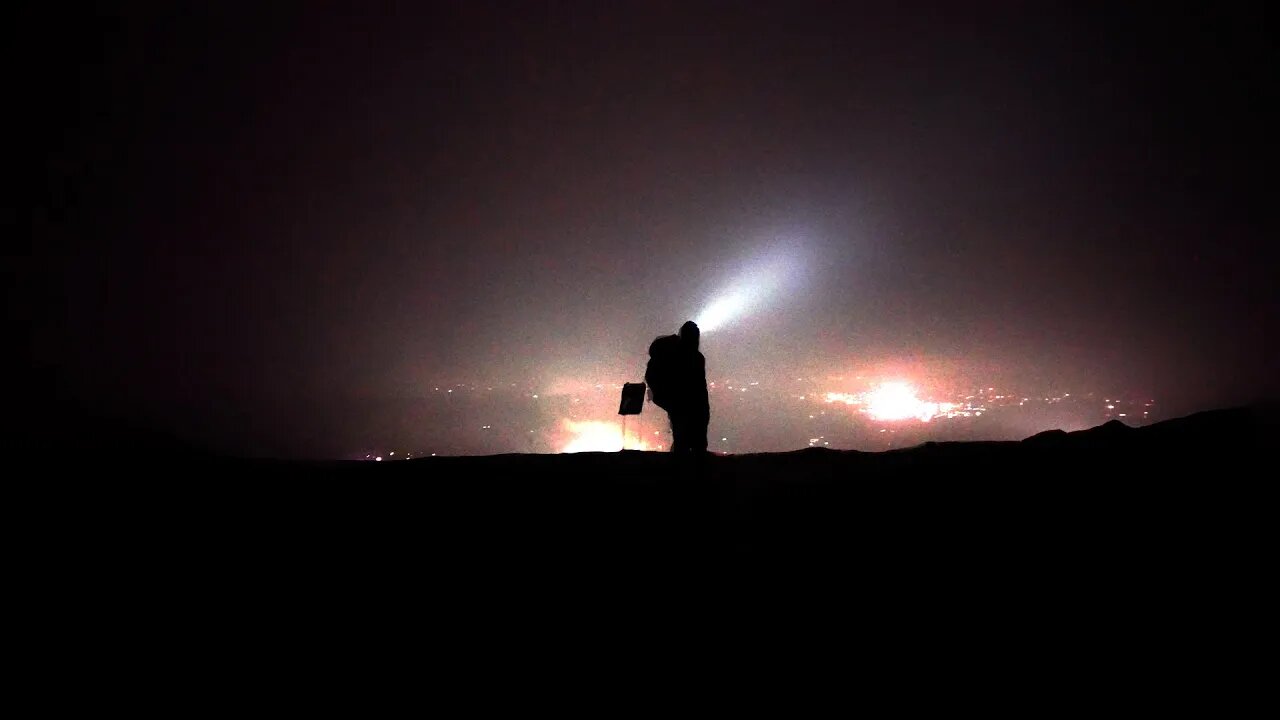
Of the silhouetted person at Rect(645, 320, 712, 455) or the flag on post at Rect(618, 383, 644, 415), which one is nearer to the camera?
the silhouetted person at Rect(645, 320, 712, 455)

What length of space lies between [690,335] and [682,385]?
865mm

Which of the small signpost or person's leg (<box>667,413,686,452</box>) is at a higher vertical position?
the small signpost

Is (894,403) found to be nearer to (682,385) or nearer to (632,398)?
(632,398)

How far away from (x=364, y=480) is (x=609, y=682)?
6.23 meters

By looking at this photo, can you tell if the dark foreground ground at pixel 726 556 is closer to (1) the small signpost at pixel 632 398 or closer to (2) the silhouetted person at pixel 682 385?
(2) the silhouetted person at pixel 682 385

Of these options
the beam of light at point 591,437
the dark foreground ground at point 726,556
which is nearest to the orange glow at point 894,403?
the beam of light at point 591,437

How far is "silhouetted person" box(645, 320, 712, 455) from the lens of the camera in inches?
Result: 340

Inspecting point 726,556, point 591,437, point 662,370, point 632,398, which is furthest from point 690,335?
point 591,437

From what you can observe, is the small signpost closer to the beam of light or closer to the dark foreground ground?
the dark foreground ground

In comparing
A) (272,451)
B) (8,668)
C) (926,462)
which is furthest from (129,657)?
(272,451)

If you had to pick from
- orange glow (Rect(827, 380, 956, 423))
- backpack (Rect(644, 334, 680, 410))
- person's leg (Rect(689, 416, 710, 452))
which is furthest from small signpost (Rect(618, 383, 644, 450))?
orange glow (Rect(827, 380, 956, 423))

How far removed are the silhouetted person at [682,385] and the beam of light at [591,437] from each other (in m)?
67.4

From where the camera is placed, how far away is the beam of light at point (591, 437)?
81188 millimetres

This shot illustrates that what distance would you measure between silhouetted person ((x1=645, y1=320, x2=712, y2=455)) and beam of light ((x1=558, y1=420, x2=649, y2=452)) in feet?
221
